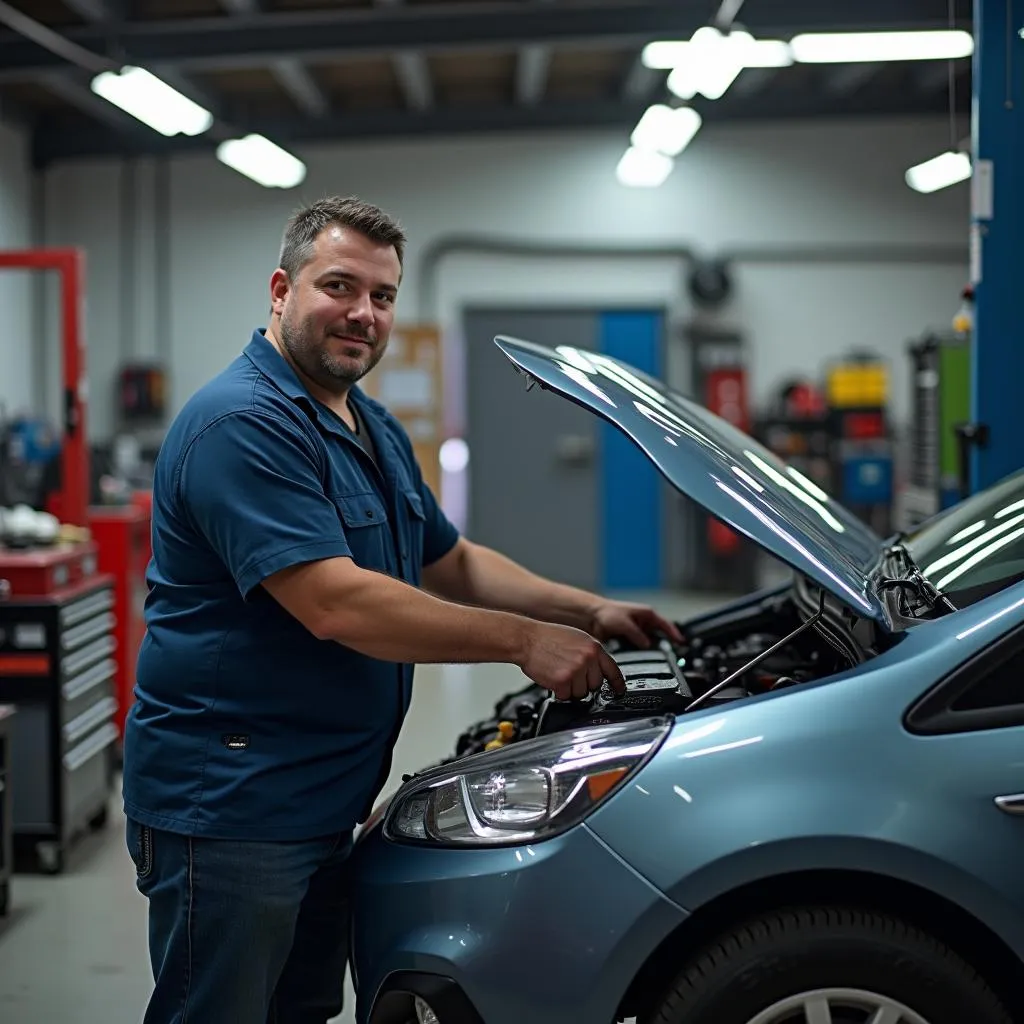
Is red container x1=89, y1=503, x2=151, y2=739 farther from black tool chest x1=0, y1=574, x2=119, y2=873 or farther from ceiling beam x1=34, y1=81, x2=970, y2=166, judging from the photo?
ceiling beam x1=34, y1=81, x2=970, y2=166

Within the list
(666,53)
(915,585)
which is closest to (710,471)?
(915,585)

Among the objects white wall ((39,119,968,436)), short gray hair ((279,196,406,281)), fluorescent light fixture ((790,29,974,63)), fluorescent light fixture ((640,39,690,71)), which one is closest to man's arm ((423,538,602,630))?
short gray hair ((279,196,406,281))

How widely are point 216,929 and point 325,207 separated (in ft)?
3.53

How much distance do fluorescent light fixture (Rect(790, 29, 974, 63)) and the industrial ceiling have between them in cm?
16

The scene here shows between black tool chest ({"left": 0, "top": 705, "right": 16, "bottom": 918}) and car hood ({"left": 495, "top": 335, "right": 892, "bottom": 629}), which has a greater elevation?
car hood ({"left": 495, "top": 335, "right": 892, "bottom": 629})

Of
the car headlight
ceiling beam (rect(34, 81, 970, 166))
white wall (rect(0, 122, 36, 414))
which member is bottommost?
the car headlight

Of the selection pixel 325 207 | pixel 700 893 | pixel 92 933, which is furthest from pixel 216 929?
pixel 92 933

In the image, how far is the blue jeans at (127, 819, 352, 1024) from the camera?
5.56ft

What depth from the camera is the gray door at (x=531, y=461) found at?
9070 millimetres

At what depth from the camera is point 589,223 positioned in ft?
30.0

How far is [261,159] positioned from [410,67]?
1106 mm

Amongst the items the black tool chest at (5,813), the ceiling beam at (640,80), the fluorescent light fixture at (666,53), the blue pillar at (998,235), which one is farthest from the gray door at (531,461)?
the black tool chest at (5,813)

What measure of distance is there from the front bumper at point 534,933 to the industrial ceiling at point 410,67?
444 cm

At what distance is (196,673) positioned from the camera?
170 centimetres
